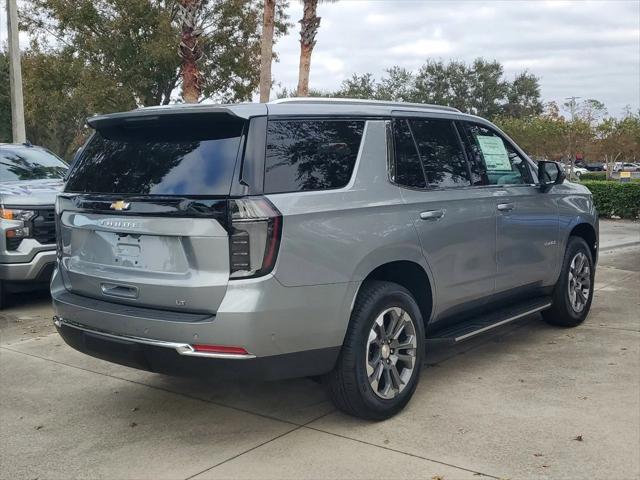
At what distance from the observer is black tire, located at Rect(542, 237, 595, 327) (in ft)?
20.8

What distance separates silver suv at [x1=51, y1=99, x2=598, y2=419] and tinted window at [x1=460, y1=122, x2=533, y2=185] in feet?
0.95

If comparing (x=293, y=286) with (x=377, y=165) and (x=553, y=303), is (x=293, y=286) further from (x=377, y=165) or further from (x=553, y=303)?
(x=553, y=303)

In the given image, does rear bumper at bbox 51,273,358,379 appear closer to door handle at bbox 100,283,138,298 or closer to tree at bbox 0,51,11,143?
door handle at bbox 100,283,138,298

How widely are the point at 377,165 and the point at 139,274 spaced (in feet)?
5.29

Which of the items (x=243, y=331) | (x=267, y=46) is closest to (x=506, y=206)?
(x=243, y=331)

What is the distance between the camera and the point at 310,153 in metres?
4.04

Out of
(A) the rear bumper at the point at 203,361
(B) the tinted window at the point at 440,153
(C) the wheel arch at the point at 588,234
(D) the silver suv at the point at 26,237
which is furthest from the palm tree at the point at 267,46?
(A) the rear bumper at the point at 203,361

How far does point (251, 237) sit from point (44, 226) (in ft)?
15.5

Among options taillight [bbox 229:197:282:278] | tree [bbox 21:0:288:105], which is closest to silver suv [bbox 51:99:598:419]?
taillight [bbox 229:197:282:278]

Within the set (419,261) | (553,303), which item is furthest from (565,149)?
(419,261)

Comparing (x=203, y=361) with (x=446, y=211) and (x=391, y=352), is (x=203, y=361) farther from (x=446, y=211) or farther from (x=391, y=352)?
(x=446, y=211)

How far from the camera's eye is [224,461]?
12.5 feet

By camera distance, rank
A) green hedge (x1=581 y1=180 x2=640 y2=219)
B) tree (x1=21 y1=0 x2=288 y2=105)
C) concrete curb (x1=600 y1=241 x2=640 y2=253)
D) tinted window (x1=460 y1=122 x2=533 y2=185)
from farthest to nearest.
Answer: tree (x1=21 y1=0 x2=288 y2=105), green hedge (x1=581 y1=180 x2=640 y2=219), concrete curb (x1=600 y1=241 x2=640 y2=253), tinted window (x1=460 y1=122 x2=533 y2=185)

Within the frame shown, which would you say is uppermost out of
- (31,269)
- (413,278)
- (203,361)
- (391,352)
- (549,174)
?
(549,174)
